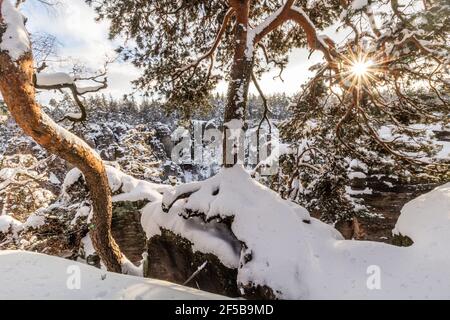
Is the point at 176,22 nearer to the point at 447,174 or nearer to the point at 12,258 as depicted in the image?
the point at 12,258

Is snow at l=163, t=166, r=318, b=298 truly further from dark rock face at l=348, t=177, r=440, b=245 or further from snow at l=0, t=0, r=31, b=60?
dark rock face at l=348, t=177, r=440, b=245

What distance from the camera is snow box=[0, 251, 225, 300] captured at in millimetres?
3271

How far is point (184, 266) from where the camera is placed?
650 centimetres

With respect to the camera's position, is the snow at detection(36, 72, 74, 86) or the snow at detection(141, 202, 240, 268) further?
the snow at detection(141, 202, 240, 268)

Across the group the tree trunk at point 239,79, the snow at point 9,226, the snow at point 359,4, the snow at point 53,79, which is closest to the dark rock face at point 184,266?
the tree trunk at point 239,79

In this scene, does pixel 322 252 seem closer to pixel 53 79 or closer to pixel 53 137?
pixel 53 137

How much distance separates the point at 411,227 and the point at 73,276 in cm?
564

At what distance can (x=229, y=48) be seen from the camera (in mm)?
9039

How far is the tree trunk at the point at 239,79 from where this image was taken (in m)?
6.40

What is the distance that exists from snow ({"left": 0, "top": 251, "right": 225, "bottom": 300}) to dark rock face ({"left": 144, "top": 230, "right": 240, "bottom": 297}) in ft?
5.38

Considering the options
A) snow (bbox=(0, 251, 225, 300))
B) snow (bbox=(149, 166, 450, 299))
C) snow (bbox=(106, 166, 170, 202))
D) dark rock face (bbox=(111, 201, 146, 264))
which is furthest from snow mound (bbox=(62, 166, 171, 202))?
snow (bbox=(0, 251, 225, 300))

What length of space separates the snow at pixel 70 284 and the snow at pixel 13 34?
2838mm

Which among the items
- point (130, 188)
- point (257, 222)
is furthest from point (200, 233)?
point (130, 188)
